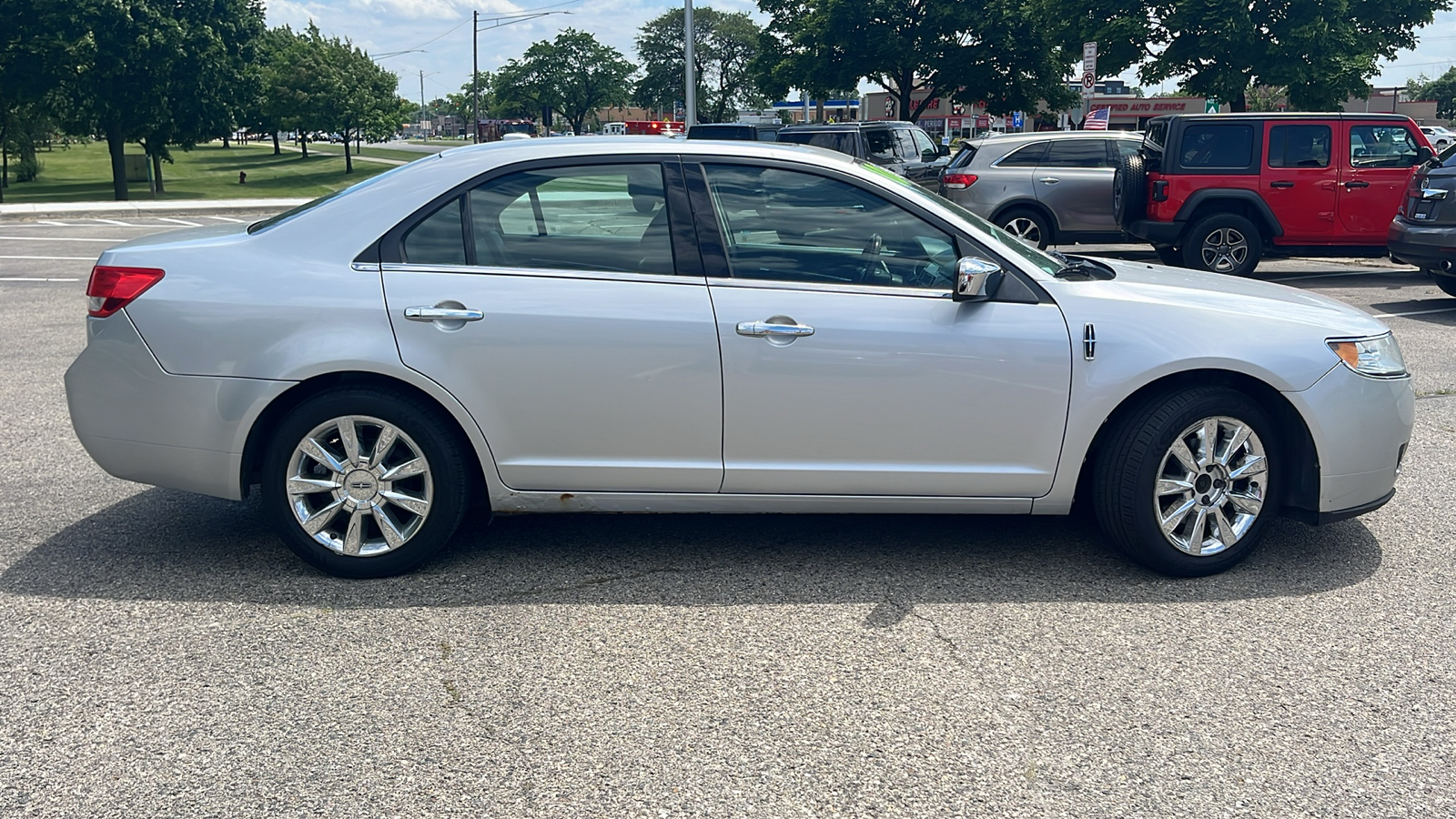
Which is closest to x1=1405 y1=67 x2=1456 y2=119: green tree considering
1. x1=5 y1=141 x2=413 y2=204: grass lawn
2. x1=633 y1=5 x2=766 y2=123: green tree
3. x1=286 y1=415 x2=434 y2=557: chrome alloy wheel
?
x1=633 y1=5 x2=766 y2=123: green tree

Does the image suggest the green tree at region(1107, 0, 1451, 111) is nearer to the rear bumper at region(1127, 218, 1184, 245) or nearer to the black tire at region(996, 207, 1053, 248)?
the black tire at region(996, 207, 1053, 248)

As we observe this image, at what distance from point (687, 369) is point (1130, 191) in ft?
36.5

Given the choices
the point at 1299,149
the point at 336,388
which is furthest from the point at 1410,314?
the point at 336,388

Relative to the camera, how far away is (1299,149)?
1377cm

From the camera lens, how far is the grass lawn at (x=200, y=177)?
39875 mm

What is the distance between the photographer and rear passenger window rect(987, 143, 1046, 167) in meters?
15.8

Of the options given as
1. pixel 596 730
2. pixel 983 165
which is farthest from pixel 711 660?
pixel 983 165

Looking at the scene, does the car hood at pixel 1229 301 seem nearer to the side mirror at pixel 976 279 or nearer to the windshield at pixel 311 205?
the side mirror at pixel 976 279

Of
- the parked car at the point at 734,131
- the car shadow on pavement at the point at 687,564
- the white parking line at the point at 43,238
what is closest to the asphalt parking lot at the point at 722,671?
the car shadow on pavement at the point at 687,564

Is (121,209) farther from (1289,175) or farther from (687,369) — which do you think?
(687,369)

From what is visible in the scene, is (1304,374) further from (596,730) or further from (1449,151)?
(1449,151)

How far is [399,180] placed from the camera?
4590mm

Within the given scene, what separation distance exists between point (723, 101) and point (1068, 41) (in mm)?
71475

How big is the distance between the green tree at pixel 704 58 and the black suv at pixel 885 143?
266ft
